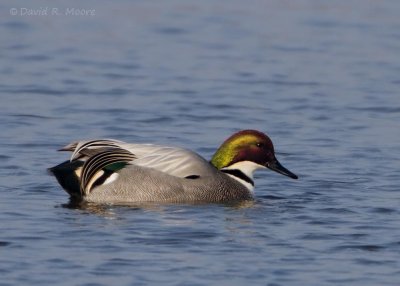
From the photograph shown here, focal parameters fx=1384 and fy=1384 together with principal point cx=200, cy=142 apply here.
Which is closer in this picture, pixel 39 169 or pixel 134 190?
pixel 134 190

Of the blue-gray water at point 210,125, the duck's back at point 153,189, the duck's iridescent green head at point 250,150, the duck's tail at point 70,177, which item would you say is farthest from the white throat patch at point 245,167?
the duck's tail at point 70,177

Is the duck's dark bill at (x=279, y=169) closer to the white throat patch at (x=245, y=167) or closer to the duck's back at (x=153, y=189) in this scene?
the white throat patch at (x=245, y=167)

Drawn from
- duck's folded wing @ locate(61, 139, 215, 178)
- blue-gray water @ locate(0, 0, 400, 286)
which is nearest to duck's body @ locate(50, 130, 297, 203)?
duck's folded wing @ locate(61, 139, 215, 178)

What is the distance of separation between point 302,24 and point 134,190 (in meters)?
10.6

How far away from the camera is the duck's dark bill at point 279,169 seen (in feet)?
43.2

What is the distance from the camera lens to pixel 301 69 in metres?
19.7

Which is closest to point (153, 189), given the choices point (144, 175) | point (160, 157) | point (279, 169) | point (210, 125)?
point (144, 175)

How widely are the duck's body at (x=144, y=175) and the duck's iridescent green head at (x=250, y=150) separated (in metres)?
0.01

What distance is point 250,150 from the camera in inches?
522

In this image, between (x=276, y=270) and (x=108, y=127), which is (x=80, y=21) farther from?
(x=276, y=270)

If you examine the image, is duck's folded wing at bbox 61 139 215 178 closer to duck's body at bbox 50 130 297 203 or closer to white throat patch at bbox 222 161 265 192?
duck's body at bbox 50 130 297 203

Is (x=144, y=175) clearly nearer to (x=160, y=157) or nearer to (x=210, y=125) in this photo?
(x=160, y=157)

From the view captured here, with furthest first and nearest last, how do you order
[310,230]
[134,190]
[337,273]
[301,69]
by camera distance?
[301,69], [134,190], [310,230], [337,273]

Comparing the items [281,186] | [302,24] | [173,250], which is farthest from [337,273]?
[302,24]
